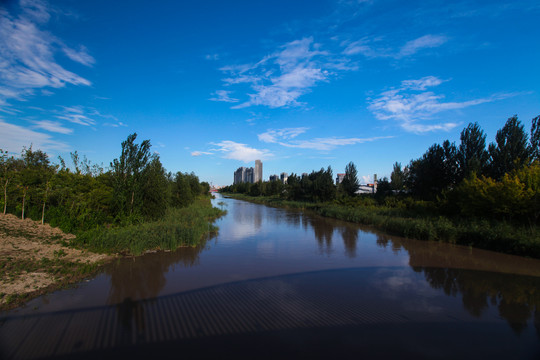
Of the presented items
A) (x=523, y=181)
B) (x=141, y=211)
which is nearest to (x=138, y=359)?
(x=141, y=211)

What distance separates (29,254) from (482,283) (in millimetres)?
13282

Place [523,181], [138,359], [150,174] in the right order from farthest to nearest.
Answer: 1. [150,174]
2. [523,181]
3. [138,359]

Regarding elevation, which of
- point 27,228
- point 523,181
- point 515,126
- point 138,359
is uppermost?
point 515,126

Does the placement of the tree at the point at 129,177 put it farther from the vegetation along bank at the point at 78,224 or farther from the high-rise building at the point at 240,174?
the high-rise building at the point at 240,174

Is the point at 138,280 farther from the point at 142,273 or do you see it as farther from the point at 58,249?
the point at 58,249

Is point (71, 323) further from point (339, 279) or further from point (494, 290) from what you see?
point (494, 290)

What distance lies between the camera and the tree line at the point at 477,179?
11734mm

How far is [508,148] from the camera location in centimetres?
1891

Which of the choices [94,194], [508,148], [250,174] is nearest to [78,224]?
[94,194]

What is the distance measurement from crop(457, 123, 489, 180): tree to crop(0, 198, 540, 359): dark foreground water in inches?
589

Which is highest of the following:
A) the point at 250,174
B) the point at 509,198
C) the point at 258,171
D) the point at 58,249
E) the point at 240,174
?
the point at 258,171

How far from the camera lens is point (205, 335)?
4289 mm

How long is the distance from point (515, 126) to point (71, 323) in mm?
27241

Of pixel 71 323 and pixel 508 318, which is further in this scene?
pixel 508 318
